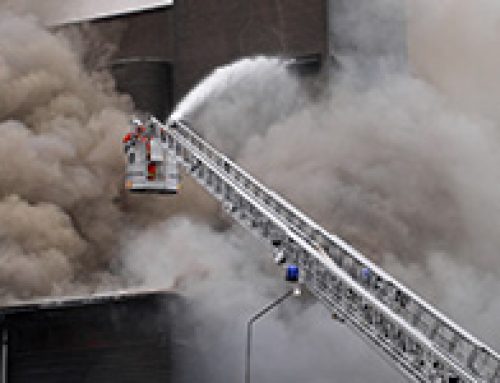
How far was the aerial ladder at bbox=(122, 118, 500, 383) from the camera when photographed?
8.38 meters

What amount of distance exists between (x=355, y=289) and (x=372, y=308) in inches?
10.5

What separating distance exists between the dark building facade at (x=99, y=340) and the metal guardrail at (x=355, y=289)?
2.50 meters

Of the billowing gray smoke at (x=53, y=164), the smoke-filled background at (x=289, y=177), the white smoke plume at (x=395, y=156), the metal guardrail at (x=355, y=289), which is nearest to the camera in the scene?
the metal guardrail at (x=355, y=289)

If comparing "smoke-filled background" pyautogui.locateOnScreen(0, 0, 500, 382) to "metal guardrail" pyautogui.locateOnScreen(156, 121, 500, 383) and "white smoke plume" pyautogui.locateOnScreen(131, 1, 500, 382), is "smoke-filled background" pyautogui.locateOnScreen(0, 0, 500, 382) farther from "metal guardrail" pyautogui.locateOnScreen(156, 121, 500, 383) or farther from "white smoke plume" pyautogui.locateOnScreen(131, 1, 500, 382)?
"metal guardrail" pyautogui.locateOnScreen(156, 121, 500, 383)

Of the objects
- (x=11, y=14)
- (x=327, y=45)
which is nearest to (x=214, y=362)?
(x=327, y=45)

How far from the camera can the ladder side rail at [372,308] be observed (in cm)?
803

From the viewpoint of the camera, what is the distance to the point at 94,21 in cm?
2050

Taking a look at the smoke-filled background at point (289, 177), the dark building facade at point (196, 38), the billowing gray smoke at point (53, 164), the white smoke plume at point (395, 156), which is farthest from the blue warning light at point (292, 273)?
the dark building facade at point (196, 38)

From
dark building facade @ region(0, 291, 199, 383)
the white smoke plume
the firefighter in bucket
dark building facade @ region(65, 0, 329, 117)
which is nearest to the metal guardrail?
the firefighter in bucket

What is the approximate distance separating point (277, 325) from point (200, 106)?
6.37 metres

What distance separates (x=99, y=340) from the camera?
12.4 metres

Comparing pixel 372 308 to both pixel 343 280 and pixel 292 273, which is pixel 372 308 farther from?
pixel 292 273

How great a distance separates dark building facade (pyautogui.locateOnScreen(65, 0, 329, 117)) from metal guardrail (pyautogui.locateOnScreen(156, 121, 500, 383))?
6.77m

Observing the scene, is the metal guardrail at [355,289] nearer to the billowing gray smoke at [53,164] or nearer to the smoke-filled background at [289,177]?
the smoke-filled background at [289,177]
